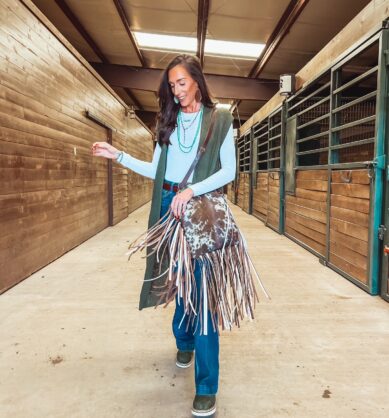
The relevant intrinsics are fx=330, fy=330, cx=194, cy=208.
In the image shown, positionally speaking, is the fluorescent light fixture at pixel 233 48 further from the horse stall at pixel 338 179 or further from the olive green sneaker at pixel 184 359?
the olive green sneaker at pixel 184 359

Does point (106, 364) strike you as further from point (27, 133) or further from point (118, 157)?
point (27, 133)

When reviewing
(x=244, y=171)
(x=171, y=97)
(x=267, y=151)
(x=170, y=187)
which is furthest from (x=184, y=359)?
(x=244, y=171)

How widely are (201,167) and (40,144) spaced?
218cm

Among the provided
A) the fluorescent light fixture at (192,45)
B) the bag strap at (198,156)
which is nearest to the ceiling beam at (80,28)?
the fluorescent light fixture at (192,45)

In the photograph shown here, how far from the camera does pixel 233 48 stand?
5.11 metres

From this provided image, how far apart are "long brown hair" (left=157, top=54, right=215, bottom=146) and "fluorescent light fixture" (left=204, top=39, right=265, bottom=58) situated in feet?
13.7

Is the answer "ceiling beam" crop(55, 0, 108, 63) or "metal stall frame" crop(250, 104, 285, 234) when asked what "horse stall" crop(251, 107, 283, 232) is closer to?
"metal stall frame" crop(250, 104, 285, 234)

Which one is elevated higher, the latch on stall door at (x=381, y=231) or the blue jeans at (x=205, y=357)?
the latch on stall door at (x=381, y=231)

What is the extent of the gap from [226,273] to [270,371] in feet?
1.86

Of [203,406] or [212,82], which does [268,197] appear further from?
[203,406]

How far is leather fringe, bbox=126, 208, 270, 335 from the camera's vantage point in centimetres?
107

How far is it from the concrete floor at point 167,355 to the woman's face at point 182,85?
107 cm

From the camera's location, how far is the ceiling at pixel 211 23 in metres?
3.88

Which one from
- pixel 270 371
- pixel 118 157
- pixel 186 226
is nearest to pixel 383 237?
pixel 270 371
